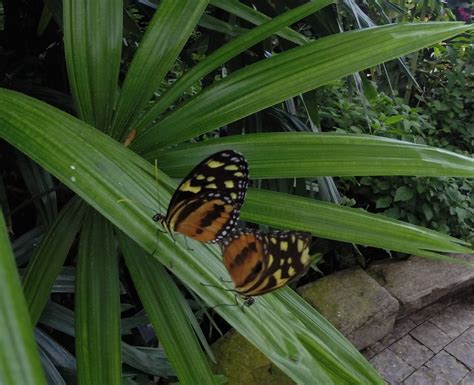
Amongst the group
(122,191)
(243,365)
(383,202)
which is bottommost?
(243,365)

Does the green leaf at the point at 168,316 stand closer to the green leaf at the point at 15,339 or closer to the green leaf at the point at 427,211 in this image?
the green leaf at the point at 15,339

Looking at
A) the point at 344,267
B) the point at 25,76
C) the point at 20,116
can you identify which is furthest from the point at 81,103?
the point at 344,267

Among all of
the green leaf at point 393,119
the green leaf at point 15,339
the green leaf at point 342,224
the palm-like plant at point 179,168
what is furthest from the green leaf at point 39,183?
the green leaf at point 393,119

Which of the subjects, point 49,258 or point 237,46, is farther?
point 237,46

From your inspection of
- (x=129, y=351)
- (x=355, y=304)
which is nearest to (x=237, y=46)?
(x=129, y=351)

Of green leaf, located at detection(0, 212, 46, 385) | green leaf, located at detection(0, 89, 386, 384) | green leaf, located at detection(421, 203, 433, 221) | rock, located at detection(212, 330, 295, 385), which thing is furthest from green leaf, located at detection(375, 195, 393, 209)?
green leaf, located at detection(0, 212, 46, 385)

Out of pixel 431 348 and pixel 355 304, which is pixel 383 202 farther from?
pixel 431 348
